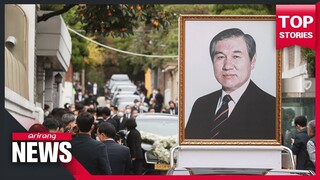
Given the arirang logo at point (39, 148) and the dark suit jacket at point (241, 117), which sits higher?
the dark suit jacket at point (241, 117)

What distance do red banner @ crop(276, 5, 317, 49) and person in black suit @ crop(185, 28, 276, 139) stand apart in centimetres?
67

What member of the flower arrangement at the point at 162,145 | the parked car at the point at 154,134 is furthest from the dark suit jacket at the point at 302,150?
the flower arrangement at the point at 162,145

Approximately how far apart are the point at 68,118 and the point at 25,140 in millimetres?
5022

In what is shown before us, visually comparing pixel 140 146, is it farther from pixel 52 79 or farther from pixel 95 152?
pixel 52 79

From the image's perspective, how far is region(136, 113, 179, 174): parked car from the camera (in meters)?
13.8

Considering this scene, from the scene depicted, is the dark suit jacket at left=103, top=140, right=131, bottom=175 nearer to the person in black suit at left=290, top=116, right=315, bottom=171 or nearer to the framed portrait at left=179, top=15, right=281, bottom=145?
the framed portrait at left=179, top=15, right=281, bottom=145

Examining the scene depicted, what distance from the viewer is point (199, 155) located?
8328 mm

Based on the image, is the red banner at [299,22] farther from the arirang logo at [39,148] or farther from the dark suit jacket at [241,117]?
the arirang logo at [39,148]

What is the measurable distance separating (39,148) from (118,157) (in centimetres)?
223

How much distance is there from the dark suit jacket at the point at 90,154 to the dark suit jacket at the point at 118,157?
2.53 feet

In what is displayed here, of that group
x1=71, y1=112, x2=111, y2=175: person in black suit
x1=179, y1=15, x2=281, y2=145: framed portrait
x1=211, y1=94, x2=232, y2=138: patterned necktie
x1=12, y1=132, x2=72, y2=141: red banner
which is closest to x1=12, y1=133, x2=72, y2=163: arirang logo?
x1=12, y1=132, x2=72, y2=141: red banner

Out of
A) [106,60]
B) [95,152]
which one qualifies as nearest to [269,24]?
[95,152]

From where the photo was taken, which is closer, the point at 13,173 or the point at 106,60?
the point at 13,173

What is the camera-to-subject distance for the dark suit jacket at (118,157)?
9.07m
